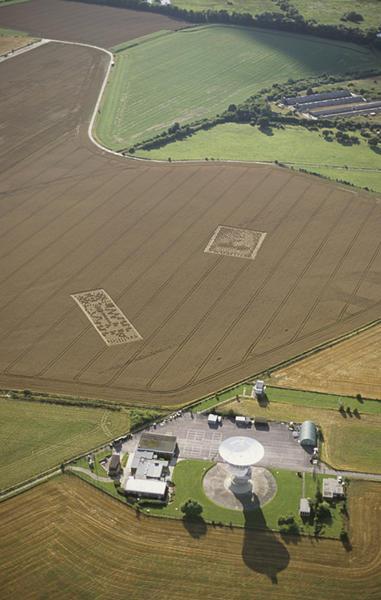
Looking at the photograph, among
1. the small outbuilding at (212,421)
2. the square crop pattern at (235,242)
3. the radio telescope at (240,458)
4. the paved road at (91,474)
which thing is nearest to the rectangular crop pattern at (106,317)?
the small outbuilding at (212,421)

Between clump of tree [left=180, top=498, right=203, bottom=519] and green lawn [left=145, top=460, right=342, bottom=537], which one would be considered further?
green lawn [left=145, top=460, right=342, bottom=537]

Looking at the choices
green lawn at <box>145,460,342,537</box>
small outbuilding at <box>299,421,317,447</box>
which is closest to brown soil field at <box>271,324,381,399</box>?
small outbuilding at <box>299,421,317,447</box>

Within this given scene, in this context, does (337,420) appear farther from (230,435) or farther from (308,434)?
(230,435)

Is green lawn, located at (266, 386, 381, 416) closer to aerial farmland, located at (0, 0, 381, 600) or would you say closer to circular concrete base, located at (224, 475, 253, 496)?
aerial farmland, located at (0, 0, 381, 600)

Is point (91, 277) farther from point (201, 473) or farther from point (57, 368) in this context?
point (201, 473)

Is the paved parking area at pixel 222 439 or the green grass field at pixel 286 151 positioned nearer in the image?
the paved parking area at pixel 222 439

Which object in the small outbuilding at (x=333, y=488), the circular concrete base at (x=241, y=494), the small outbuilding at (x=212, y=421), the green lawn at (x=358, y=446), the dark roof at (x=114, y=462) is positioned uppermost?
the dark roof at (x=114, y=462)

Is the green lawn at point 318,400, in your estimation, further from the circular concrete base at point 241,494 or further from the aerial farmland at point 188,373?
the circular concrete base at point 241,494
